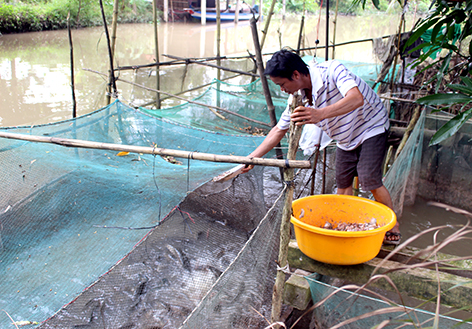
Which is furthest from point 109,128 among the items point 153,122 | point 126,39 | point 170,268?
point 126,39

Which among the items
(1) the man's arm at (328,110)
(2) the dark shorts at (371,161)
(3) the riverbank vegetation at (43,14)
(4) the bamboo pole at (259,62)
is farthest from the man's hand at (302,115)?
(3) the riverbank vegetation at (43,14)

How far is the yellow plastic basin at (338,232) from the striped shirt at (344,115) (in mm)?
334

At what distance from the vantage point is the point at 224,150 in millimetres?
3139

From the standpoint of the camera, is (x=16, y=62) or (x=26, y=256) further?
(x=16, y=62)

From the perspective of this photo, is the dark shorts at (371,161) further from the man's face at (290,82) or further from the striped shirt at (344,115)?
the man's face at (290,82)

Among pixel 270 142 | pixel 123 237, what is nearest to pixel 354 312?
pixel 270 142

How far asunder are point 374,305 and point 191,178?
142 cm

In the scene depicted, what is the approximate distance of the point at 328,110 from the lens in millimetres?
1446

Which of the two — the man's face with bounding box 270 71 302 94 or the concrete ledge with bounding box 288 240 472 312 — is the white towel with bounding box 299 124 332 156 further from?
the concrete ledge with bounding box 288 240 472 312

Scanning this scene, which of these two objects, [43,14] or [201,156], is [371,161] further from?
[43,14]

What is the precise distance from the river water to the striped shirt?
1.24 m

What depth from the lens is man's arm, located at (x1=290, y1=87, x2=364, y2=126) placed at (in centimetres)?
128

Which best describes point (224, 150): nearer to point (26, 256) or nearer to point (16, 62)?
point (26, 256)

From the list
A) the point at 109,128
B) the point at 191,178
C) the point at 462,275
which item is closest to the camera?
the point at 462,275
